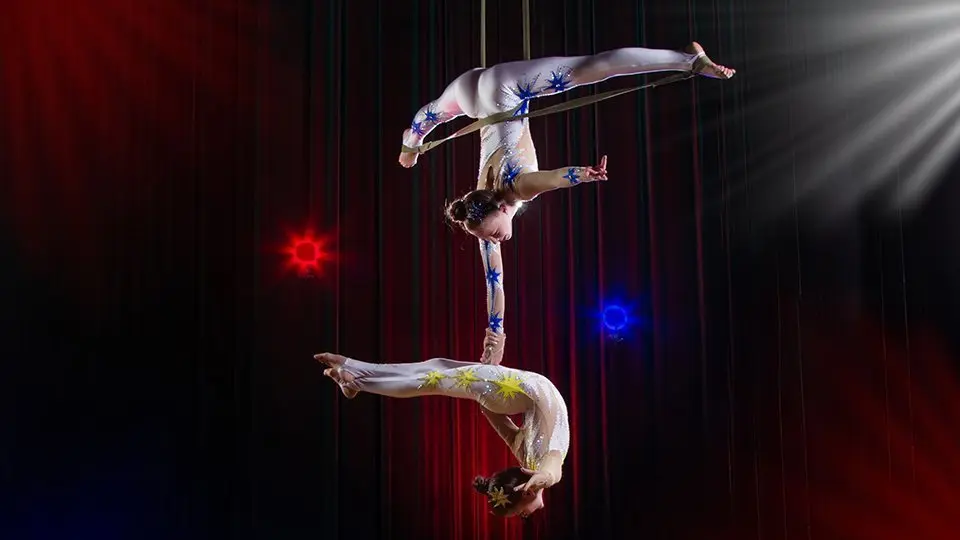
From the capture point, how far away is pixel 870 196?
15.6 ft

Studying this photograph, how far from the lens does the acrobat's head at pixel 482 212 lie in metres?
3.35

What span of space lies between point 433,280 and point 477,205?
5.64ft

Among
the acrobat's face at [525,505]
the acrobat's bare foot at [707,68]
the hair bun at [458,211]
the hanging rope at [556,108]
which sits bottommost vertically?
the acrobat's face at [525,505]

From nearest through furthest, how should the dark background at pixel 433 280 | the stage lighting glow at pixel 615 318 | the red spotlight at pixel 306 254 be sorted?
the dark background at pixel 433 280
the stage lighting glow at pixel 615 318
the red spotlight at pixel 306 254

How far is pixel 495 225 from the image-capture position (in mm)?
3387

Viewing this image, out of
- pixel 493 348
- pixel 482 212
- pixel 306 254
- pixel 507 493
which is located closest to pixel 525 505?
pixel 507 493

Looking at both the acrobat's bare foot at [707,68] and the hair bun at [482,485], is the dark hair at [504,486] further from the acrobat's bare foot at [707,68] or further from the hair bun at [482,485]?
the acrobat's bare foot at [707,68]

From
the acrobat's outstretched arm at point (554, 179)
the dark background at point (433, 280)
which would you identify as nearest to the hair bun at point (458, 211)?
the acrobat's outstretched arm at point (554, 179)

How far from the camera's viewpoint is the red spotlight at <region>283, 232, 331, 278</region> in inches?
203

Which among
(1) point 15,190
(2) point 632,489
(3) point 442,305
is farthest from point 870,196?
(1) point 15,190

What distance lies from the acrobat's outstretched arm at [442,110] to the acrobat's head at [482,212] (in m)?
0.47

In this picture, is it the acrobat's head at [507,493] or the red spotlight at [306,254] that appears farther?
the red spotlight at [306,254]

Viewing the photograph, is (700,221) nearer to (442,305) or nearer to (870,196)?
(870,196)

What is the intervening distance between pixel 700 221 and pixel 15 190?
11.9 feet
